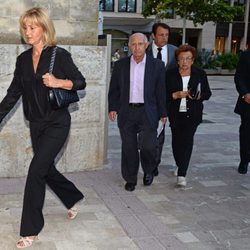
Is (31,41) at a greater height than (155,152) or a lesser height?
greater

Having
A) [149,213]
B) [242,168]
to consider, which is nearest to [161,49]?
[242,168]

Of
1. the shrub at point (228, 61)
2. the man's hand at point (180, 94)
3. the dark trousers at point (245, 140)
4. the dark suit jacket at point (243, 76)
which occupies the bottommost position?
the shrub at point (228, 61)

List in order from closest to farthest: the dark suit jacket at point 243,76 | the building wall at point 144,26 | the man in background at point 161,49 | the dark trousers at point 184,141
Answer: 1. the dark trousers at point 184,141
2. the man in background at point 161,49
3. the dark suit jacket at point 243,76
4. the building wall at point 144,26

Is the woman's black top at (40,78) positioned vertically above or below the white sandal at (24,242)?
above

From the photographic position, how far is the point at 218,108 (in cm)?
1346

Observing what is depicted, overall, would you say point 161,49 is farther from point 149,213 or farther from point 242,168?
point 149,213

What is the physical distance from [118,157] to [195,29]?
35.4 meters

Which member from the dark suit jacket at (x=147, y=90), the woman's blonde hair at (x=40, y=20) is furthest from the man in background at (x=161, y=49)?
the woman's blonde hair at (x=40, y=20)

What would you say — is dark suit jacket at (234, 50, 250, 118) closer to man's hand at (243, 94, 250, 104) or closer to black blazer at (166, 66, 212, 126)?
man's hand at (243, 94, 250, 104)

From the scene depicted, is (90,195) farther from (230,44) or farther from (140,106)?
(230,44)

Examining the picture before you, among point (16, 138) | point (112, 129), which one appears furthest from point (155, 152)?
point (112, 129)

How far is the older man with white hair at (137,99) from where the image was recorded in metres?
5.23

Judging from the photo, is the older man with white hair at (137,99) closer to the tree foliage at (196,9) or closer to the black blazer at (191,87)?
the black blazer at (191,87)

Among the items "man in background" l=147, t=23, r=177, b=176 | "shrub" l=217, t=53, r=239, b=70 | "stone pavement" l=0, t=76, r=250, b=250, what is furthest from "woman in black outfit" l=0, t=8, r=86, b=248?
"shrub" l=217, t=53, r=239, b=70
